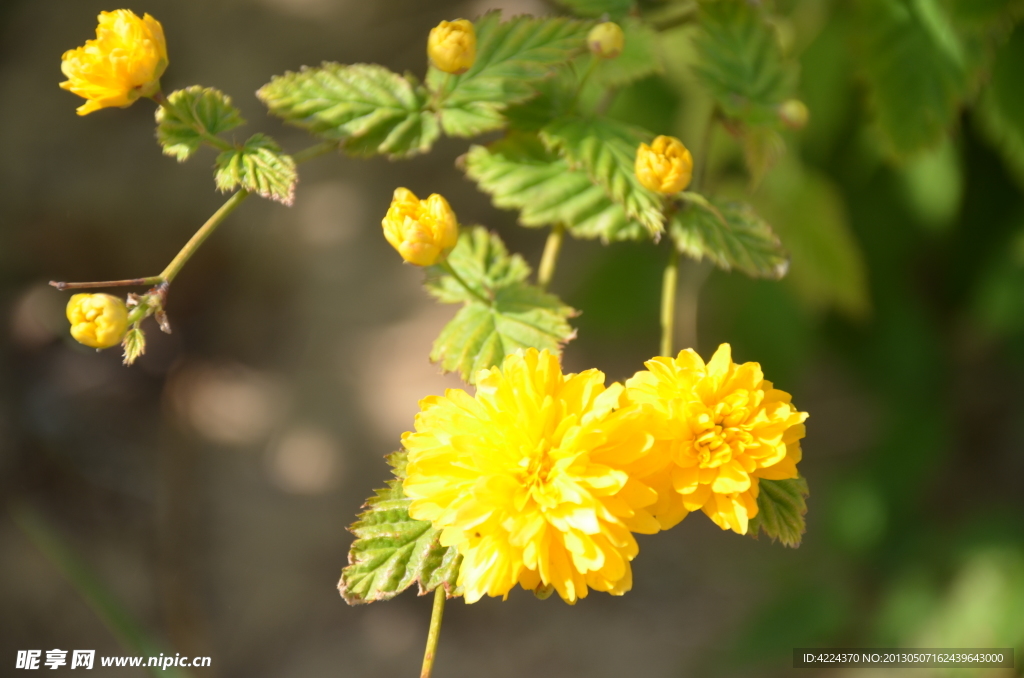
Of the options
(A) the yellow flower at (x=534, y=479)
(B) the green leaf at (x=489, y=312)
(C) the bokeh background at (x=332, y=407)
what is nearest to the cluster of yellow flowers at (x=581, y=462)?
(A) the yellow flower at (x=534, y=479)

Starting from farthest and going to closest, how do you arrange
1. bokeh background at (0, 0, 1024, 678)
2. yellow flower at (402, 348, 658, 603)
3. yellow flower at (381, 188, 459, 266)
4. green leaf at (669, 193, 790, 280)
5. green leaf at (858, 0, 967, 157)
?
bokeh background at (0, 0, 1024, 678) → green leaf at (858, 0, 967, 157) → green leaf at (669, 193, 790, 280) → yellow flower at (381, 188, 459, 266) → yellow flower at (402, 348, 658, 603)

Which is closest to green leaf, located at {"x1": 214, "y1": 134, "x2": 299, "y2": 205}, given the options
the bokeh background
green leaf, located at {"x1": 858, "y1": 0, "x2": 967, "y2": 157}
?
green leaf, located at {"x1": 858, "y1": 0, "x2": 967, "y2": 157}

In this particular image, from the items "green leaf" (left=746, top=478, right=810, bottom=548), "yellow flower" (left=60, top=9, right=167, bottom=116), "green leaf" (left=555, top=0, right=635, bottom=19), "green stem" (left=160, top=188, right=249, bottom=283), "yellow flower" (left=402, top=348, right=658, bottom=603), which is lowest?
"green leaf" (left=746, top=478, right=810, bottom=548)

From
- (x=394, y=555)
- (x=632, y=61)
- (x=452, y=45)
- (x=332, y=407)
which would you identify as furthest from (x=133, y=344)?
(x=332, y=407)

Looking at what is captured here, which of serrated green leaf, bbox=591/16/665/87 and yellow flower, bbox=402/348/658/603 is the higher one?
serrated green leaf, bbox=591/16/665/87

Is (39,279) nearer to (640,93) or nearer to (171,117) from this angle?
(171,117)

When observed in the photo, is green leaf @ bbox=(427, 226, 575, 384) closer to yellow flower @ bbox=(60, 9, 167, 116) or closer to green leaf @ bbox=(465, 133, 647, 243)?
green leaf @ bbox=(465, 133, 647, 243)

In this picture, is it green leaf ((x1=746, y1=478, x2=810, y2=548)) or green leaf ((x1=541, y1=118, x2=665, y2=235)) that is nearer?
green leaf ((x1=746, y1=478, x2=810, y2=548))
